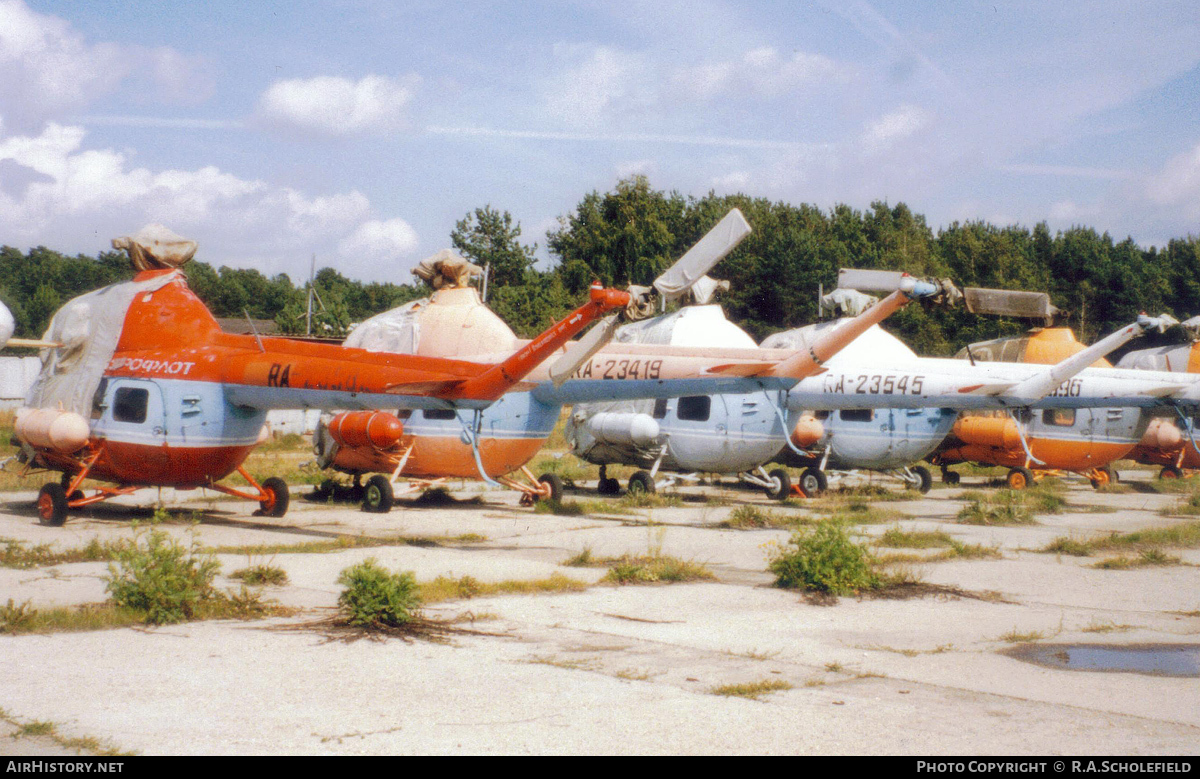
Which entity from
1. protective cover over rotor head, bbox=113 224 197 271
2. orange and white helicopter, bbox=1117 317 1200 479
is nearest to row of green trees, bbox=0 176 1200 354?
orange and white helicopter, bbox=1117 317 1200 479

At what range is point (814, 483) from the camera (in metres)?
18.9

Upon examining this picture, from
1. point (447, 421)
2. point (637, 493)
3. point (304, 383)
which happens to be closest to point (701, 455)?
point (637, 493)

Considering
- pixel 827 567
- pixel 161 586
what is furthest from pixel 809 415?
pixel 161 586

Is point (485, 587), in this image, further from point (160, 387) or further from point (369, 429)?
point (369, 429)

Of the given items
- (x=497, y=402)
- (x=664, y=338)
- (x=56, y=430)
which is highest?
(x=664, y=338)

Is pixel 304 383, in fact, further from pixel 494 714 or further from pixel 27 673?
pixel 494 714

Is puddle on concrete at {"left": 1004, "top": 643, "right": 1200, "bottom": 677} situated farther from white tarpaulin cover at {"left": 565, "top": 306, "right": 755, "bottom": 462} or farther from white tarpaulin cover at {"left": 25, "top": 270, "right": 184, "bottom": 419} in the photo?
white tarpaulin cover at {"left": 25, "top": 270, "right": 184, "bottom": 419}

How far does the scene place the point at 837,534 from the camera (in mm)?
9016

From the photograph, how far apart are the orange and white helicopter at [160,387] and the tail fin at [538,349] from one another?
30.7 inches

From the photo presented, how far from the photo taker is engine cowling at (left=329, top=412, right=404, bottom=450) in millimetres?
14172

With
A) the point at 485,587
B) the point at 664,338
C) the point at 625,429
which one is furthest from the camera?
the point at 664,338

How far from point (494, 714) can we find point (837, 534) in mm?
4712

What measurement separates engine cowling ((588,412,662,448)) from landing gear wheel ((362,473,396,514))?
13.0 ft

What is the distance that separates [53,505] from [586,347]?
6674mm
